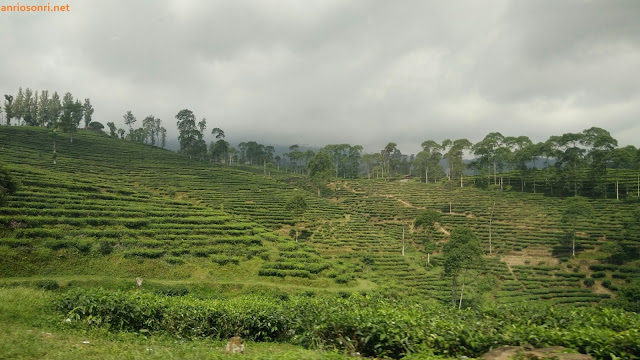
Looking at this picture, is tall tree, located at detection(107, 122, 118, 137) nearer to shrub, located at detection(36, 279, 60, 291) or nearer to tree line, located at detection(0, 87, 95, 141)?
tree line, located at detection(0, 87, 95, 141)

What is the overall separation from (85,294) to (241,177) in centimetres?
5944

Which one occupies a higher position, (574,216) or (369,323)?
(369,323)

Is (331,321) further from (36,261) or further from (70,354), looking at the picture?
(36,261)

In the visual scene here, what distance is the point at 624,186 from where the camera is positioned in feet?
183

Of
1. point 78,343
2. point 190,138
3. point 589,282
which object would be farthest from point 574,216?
point 190,138

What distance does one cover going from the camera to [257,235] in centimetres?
3416

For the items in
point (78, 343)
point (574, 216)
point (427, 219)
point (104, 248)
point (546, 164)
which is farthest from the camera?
point (546, 164)

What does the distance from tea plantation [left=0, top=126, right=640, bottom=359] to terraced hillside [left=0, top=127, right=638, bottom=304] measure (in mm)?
188

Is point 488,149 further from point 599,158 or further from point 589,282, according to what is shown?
point 589,282

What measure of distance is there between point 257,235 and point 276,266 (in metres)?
6.61

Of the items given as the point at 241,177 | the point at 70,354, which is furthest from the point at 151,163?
the point at 70,354

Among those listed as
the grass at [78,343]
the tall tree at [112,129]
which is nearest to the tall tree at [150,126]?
the tall tree at [112,129]

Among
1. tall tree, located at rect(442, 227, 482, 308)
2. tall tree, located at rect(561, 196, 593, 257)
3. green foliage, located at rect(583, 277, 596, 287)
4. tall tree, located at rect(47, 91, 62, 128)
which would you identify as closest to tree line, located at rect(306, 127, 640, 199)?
tall tree, located at rect(561, 196, 593, 257)

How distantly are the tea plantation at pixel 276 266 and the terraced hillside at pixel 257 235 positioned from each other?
188 millimetres
